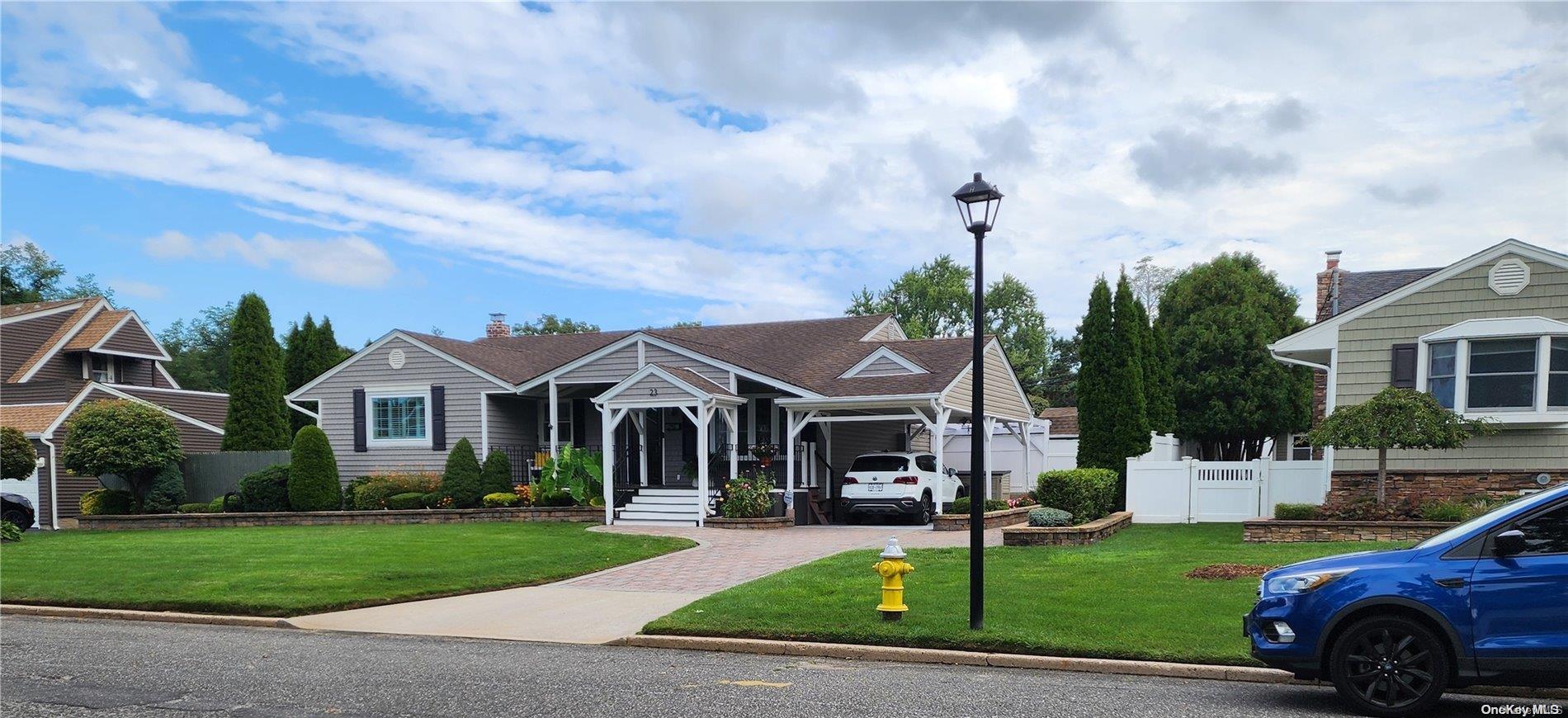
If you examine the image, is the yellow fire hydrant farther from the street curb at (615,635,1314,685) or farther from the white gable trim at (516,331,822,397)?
the white gable trim at (516,331,822,397)

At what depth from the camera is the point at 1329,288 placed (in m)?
25.9

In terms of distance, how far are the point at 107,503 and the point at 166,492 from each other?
1.41 meters

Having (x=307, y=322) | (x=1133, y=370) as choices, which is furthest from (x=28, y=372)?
(x=1133, y=370)

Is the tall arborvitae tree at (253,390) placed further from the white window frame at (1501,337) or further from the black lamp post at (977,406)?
the white window frame at (1501,337)

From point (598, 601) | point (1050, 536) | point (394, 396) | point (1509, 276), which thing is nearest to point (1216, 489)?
point (1050, 536)

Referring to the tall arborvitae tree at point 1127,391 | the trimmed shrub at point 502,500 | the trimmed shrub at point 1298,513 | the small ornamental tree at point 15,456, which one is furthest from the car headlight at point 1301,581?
the small ornamental tree at point 15,456

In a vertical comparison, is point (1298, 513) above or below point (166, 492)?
above

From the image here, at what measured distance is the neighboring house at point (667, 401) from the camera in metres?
21.8

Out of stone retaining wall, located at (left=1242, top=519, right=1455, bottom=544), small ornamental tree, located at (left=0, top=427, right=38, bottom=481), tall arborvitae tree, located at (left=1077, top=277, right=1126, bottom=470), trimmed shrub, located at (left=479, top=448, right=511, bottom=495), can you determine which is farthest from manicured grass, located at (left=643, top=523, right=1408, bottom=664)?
small ornamental tree, located at (left=0, top=427, right=38, bottom=481)

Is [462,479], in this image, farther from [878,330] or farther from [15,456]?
[878,330]

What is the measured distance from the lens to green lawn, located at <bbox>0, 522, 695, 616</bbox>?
12.7m

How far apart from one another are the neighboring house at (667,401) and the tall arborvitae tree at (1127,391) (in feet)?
10.8

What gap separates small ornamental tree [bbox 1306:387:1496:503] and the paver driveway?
569 cm

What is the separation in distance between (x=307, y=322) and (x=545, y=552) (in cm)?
2444
